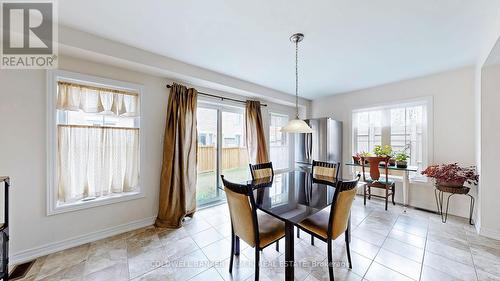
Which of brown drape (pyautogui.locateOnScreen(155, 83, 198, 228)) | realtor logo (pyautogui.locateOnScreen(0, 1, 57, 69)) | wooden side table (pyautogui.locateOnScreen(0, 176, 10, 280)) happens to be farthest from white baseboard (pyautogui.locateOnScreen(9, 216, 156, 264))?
realtor logo (pyautogui.locateOnScreen(0, 1, 57, 69))

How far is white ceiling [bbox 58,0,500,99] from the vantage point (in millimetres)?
1615

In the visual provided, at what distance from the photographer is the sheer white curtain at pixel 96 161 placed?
2176 millimetres

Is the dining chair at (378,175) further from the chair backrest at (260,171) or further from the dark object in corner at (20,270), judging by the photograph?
the dark object in corner at (20,270)

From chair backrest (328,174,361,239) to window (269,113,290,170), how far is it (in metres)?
Result: 2.79

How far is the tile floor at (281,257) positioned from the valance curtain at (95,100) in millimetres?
1702

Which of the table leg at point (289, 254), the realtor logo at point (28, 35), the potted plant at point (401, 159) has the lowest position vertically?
the table leg at point (289, 254)

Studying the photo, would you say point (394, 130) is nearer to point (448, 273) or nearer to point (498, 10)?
point (498, 10)

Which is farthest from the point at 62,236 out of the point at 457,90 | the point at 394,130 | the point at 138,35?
the point at 457,90

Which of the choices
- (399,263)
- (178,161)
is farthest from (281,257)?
(178,161)

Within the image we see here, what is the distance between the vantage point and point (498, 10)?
1.64 m

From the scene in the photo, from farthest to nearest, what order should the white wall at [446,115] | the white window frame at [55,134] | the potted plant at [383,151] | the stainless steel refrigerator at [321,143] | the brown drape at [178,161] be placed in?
the stainless steel refrigerator at [321,143] → the potted plant at [383,151] → the white wall at [446,115] → the brown drape at [178,161] → the white window frame at [55,134]

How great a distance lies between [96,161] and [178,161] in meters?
1.01

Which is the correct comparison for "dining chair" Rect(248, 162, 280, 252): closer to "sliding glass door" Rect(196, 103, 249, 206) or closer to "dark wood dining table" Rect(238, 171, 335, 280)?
"dark wood dining table" Rect(238, 171, 335, 280)

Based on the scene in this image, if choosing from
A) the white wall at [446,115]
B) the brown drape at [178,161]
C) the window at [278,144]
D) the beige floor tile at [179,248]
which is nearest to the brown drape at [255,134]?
the window at [278,144]
